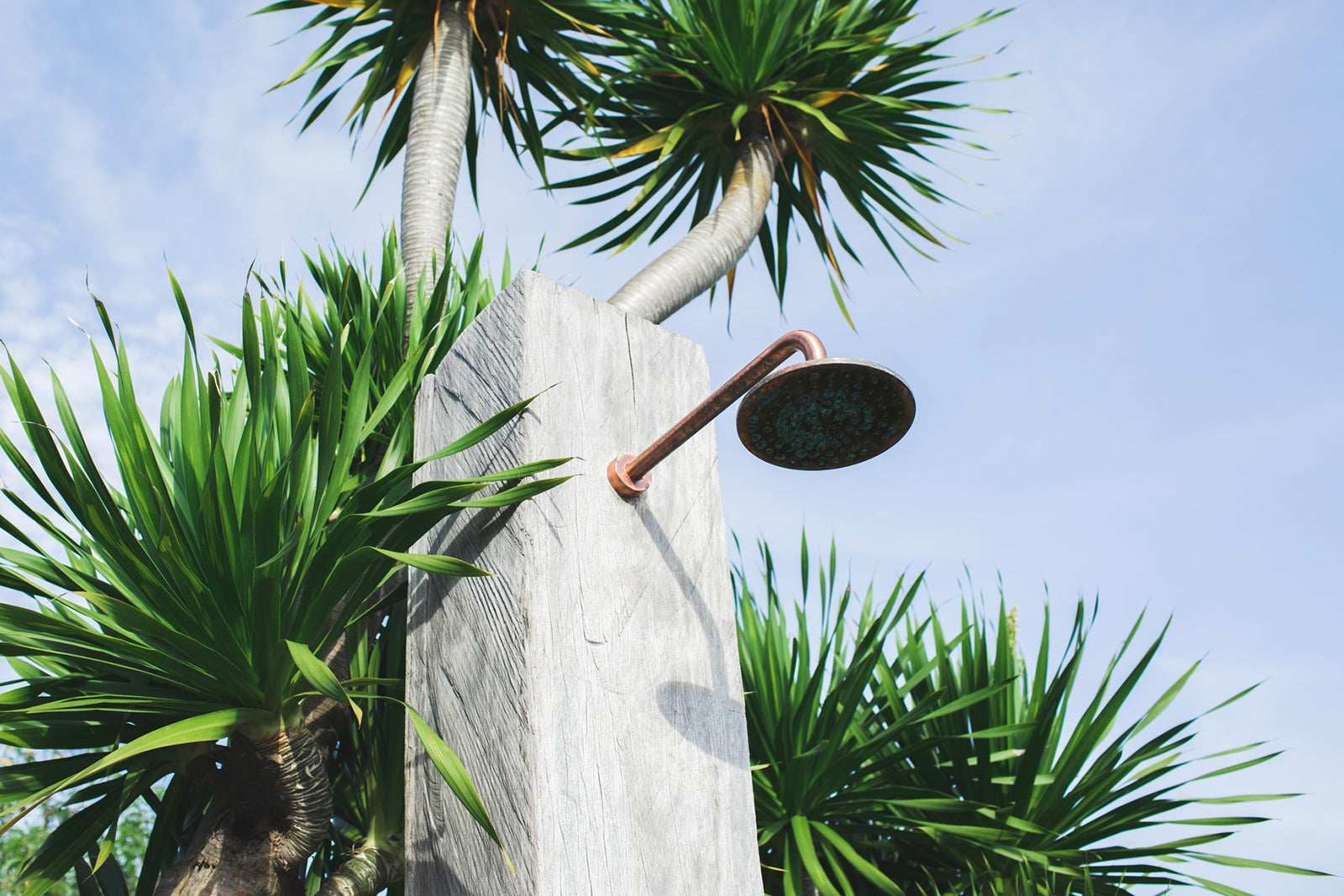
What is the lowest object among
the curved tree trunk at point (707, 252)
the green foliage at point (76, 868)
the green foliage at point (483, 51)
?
the green foliage at point (76, 868)

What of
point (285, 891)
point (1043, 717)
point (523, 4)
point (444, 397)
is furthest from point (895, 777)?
point (523, 4)

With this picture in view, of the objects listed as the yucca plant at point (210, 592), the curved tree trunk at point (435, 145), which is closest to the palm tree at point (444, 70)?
the curved tree trunk at point (435, 145)

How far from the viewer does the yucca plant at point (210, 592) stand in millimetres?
2004

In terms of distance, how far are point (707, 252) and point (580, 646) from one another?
2.57 m

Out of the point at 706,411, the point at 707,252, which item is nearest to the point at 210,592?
the point at 706,411

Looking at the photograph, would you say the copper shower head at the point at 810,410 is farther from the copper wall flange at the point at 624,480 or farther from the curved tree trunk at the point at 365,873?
the curved tree trunk at the point at 365,873

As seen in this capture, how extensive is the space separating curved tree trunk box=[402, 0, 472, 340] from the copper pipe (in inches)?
74.2

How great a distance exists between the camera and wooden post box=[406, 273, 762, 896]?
1548 millimetres

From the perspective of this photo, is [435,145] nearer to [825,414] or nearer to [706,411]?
[706,411]

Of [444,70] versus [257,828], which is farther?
[444,70]

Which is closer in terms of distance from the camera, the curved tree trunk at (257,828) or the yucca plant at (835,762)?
the curved tree trunk at (257,828)

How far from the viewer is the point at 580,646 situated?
164cm

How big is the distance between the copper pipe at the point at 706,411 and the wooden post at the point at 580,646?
0.04m

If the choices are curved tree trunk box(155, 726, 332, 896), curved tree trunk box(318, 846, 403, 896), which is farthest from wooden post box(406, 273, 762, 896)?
curved tree trunk box(318, 846, 403, 896)
